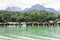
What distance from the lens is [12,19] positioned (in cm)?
4197

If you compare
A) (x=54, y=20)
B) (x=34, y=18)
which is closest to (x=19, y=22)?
(x=34, y=18)

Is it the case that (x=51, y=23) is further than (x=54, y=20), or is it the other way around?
(x=54, y=20)

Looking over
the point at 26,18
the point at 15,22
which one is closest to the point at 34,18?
the point at 26,18

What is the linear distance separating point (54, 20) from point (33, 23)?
15.4ft

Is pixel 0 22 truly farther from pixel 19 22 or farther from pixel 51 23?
pixel 51 23

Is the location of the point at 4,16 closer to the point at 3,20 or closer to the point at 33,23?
the point at 3,20

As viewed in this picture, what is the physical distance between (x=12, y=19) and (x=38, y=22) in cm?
493

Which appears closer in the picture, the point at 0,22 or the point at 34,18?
the point at 0,22

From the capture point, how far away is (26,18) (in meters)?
41.8

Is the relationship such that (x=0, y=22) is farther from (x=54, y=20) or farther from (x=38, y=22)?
(x=54, y=20)

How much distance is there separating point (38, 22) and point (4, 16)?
6.29 metres

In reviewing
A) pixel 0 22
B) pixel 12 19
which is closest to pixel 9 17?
pixel 12 19

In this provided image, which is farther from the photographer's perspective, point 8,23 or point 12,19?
point 12,19

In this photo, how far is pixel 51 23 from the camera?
131 feet
